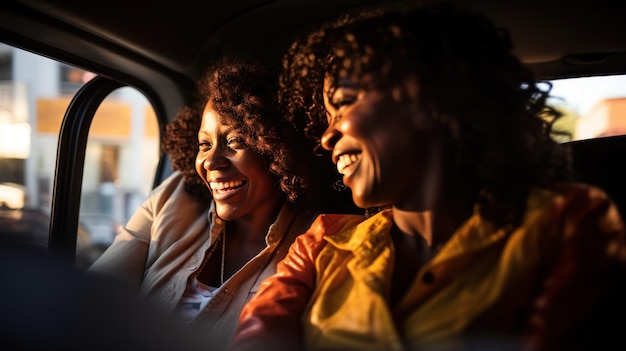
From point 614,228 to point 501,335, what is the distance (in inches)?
12.4

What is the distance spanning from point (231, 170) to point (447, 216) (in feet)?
3.25

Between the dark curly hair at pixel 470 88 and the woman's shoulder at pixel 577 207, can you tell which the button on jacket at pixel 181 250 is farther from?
the woman's shoulder at pixel 577 207

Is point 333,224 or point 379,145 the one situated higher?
point 379,145

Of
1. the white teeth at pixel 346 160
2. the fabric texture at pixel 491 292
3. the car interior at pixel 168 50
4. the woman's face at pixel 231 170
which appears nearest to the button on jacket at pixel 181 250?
the woman's face at pixel 231 170

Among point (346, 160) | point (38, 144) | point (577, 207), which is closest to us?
point (577, 207)

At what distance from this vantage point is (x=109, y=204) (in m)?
5.81

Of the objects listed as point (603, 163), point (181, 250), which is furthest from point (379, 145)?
point (181, 250)

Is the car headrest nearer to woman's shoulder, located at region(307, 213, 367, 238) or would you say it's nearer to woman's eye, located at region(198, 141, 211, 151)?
woman's shoulder, located at region(307, 213, 367, 238)

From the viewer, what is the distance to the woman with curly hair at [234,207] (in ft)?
7.30

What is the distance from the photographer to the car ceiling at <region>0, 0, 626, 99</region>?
1951mm

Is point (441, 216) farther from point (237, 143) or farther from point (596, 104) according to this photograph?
point (237, 143)

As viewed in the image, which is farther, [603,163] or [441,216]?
[603,163]

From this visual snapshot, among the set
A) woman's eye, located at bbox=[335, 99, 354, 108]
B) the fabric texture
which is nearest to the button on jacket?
the fabric texture

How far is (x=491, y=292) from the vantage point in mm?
1265
